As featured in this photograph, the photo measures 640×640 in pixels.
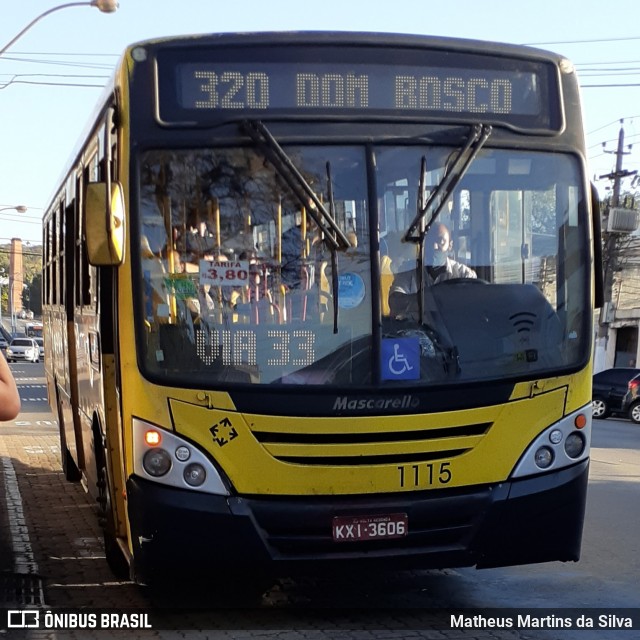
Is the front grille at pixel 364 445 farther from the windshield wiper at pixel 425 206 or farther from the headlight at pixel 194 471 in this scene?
the windshield wiper at pixel 425 206

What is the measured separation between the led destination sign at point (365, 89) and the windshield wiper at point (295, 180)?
5.9 inches

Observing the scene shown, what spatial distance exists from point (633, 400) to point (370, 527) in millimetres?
24170

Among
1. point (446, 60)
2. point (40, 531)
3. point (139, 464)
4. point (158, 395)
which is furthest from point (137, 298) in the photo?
point (40, 531)

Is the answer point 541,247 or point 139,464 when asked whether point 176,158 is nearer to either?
point 139,464

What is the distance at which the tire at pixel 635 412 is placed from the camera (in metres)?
28.3

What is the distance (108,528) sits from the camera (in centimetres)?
723

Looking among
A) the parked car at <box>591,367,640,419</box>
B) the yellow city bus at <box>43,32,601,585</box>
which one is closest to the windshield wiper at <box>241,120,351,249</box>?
the yellow city bus at <box>43,32,601,585</box>

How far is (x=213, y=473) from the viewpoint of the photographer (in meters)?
5.69

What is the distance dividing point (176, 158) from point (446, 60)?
168 centimetres

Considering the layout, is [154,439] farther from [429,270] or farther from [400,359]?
[429,270]

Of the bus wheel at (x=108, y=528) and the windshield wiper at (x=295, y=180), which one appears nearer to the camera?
the windshield wiper at (x=295, y=180)

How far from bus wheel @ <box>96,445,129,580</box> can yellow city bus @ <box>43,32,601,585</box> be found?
962mm

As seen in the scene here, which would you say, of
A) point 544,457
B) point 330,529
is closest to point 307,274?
point 330,529

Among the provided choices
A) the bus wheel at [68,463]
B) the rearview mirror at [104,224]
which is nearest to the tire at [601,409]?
the bus wheel at [68,463]
